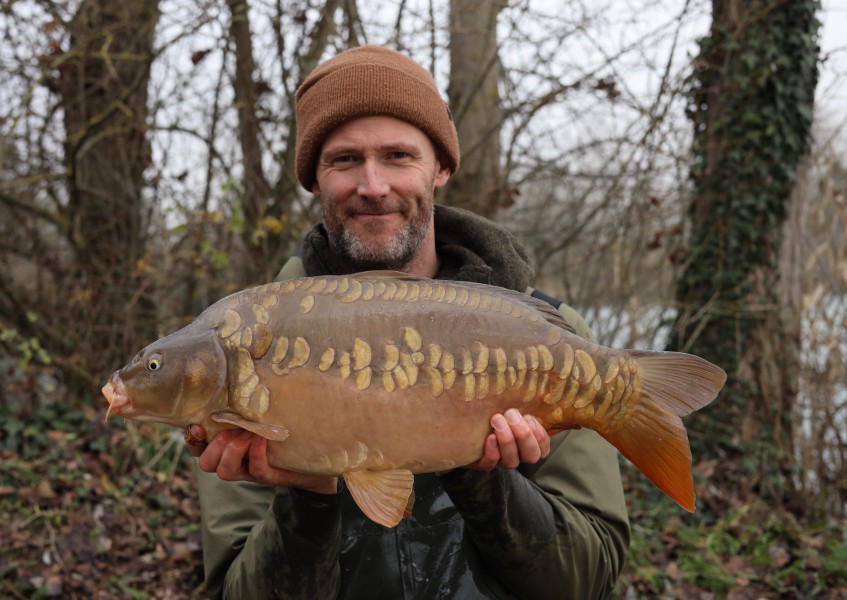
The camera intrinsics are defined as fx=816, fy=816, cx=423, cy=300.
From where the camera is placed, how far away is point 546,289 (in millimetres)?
6379

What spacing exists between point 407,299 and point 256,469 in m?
0.42

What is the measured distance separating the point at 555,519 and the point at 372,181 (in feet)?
3.06

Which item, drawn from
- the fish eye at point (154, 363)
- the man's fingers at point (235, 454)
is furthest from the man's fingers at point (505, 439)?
the fish eye at point (154, 363)

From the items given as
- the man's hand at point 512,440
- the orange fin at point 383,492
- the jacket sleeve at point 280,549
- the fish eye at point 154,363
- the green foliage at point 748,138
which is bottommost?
the jacket sleeve at point 280,549

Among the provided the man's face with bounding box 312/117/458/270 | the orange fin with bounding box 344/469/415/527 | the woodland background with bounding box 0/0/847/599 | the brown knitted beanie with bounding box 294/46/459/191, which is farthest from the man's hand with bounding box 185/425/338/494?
the woodland background with bounding box 0/0/847/599

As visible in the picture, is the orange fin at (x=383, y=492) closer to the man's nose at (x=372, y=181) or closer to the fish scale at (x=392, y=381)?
the fish scale at (x=392, y=381)

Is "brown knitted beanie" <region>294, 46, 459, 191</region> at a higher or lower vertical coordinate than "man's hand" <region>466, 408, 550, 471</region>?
higher

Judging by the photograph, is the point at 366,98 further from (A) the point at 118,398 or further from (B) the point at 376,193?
(A) the point at 118,398

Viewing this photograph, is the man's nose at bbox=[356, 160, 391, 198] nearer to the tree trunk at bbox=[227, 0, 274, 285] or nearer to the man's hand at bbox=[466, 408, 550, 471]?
the man's hand at bbox=[466, 408, 550, 471]

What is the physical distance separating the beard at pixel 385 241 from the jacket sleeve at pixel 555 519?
62cm

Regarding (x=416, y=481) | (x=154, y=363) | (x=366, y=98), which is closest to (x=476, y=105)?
(x=366, y=98)

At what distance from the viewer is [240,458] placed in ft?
4.97

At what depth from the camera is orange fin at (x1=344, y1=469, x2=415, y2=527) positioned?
1.48m

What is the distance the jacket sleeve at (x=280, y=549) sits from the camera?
65.7 inches
